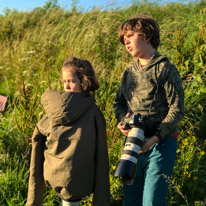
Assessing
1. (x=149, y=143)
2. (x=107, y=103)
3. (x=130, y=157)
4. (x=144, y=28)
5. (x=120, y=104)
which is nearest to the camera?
(x=130, y=157)

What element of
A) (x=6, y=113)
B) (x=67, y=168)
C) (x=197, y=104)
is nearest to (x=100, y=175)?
(x=67, y=168)

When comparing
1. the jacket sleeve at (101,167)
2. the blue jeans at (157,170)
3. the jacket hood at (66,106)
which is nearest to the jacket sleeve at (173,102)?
the blue jeans at (157,170)

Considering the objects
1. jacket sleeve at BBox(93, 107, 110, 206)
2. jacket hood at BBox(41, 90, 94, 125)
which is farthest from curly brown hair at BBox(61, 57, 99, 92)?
jacket sleeve at BBox(93, 107, 110, 206)

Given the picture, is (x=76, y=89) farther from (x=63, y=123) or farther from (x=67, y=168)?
(x=67, y=168)

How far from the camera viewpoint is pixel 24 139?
140 inches

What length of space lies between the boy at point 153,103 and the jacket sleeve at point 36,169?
607mm

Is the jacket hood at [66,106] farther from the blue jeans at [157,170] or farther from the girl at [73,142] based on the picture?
the blue jeans at [157,170]

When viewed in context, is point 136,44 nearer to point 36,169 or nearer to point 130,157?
point 130,157

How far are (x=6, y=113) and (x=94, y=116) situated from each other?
2842mm

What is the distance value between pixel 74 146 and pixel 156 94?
0.67m

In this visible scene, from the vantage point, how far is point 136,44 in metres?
1.96

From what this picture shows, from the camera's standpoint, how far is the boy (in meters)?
1.86

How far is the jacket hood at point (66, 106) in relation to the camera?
1888 mm

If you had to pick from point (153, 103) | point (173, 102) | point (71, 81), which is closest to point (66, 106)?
point (71, 81)
